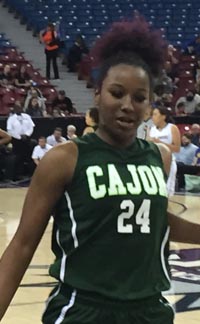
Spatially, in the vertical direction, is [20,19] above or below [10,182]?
above

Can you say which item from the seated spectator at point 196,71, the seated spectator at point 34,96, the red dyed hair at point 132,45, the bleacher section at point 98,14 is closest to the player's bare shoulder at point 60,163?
the red dyed hair at point 132,45

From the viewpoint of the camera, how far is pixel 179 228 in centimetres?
259

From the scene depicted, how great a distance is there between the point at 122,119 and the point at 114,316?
57 centimetres

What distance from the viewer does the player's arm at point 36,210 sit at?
233cm

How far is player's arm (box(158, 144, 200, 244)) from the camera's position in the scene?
2568mm

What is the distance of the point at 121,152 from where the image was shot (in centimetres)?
243

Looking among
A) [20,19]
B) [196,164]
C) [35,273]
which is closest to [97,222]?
[35,273]

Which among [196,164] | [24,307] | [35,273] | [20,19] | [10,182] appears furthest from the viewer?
[20,19]

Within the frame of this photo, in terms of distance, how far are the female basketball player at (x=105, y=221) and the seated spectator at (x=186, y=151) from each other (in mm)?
11202

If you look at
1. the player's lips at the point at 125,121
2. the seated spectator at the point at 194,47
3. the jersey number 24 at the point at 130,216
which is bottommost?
the seated spectator at the point at 194,47

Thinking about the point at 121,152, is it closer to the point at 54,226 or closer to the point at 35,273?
the point at 54,226

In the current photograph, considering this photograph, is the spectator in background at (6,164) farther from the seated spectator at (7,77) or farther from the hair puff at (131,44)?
the hair puff at (131,44)

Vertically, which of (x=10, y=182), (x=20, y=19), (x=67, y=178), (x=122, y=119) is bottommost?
(x=10, y=182)

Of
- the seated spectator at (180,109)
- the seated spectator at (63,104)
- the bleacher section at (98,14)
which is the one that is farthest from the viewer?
the bleacher section at (98,14)
